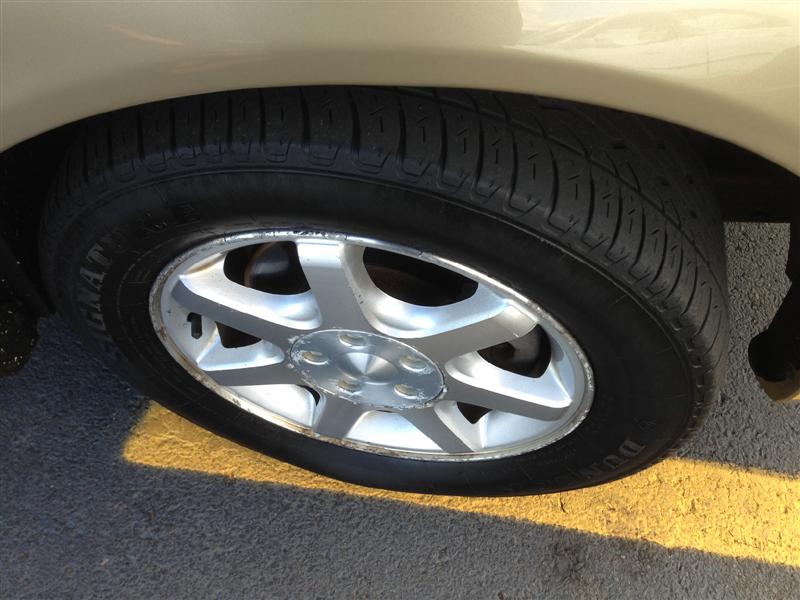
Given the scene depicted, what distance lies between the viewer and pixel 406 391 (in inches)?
52.5

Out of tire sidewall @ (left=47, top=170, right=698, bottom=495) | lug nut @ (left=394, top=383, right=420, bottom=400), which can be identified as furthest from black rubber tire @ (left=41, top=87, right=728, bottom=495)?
lug nut @ (left=394, top=383, right=420, bottom=400)

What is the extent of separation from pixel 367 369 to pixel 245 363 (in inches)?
9.2

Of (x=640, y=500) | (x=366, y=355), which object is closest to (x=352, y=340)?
(x=366, y=355)

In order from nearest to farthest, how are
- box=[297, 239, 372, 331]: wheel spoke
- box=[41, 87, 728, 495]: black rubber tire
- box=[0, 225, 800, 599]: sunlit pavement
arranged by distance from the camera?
box=[41, 87, 728, 495]: black rubber tire < box=[297, 239, 372, 331]: wheel spoke < box=[0, 225, 800, 599]: sunlit pavement

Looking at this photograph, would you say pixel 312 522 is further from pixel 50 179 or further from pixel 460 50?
pixel 460 50

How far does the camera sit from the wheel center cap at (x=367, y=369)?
1.22 metres

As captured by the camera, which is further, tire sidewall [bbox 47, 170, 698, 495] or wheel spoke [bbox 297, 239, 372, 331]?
wheel spoke [bbox 297, 239, 372, 331]

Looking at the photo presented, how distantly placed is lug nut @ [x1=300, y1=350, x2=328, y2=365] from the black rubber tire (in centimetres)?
30

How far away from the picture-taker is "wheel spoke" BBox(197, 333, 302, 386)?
1.34m

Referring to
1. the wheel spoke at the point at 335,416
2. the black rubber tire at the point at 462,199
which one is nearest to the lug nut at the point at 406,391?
the wheel spoke at the point at 335,416

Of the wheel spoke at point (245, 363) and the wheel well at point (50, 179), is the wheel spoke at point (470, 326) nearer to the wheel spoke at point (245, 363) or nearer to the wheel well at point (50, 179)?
the wheel spoke at point (245, 363)

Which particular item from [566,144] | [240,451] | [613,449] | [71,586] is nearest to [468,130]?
[566,144]

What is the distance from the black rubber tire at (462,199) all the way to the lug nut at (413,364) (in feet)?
0.91

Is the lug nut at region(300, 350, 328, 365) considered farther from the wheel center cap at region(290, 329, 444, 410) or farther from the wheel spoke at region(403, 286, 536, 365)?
the wheel spoke at region(403, 286, 536, 365)
